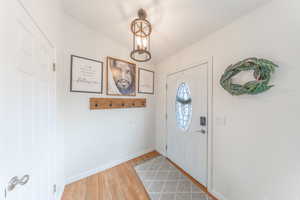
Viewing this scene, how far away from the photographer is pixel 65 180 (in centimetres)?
178

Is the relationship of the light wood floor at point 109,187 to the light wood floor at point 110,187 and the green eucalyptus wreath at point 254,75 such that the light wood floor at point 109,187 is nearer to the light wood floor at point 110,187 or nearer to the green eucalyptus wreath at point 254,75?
the light wood floor at point 110,187

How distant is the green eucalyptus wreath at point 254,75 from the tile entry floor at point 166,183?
5.21 feet

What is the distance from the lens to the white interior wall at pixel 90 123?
1820 mm

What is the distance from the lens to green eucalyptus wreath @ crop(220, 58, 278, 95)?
43.8 inches

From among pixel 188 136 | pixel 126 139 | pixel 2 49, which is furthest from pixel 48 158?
pixel 188 136

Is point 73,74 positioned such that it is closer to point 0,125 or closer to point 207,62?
point 0,125

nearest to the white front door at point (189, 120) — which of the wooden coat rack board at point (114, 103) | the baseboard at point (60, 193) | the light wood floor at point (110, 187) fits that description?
the light wood floor at point (110, 187)

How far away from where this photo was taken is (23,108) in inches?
31.9

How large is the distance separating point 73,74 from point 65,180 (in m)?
1.72

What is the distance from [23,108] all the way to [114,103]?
152 centimetres

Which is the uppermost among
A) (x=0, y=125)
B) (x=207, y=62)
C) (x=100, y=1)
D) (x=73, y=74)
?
(x=100, y=1)

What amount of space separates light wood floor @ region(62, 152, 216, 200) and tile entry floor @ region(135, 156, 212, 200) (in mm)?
102

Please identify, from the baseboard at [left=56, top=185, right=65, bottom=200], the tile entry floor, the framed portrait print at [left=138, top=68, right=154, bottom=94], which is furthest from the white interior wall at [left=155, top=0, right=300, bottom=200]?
the baseboard at [left=56, top=185, right=65, bottom=200]

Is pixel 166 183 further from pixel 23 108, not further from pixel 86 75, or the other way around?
pixel 86 75
